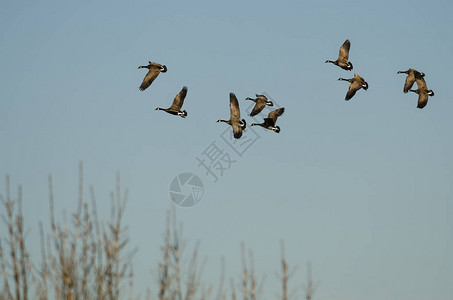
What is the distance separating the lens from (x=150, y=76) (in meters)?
41.5

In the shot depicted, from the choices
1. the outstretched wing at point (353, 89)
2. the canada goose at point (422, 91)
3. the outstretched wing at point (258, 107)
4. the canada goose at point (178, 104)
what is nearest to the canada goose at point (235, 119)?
the canada goose at point (178, 104)

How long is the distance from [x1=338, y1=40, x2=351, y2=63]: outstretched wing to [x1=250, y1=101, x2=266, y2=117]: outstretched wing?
4.69m

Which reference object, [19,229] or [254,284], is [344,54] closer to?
[254,284]

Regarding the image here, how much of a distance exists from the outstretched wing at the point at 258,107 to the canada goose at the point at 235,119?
4.25 m

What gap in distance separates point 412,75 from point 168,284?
92.1ft

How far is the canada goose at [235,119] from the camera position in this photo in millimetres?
39562

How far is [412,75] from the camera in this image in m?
44.1

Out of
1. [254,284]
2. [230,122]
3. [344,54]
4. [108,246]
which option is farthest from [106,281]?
A: [344,54]

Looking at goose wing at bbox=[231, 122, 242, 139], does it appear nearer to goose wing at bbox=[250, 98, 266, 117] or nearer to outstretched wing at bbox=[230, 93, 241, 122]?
outstretched wing at bbox=[230, 93, 241, 122]

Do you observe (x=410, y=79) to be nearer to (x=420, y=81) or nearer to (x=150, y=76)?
(x=420, y=81)

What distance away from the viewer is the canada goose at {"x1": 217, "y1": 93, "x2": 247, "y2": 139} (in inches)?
1558

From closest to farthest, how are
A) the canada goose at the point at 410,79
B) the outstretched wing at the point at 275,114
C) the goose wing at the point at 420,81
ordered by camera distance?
the outstretched wing at the point at 275,114
the goose wing at the point at 420,81
the canada goose at the point at 410,79

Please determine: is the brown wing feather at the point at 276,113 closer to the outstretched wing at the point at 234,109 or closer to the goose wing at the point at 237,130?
the outstretched wing at the point at 234,109

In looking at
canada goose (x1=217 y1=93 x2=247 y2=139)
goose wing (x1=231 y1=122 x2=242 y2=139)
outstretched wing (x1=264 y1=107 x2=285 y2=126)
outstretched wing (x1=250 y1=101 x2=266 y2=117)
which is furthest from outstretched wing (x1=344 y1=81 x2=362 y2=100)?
goose wing (x1=231 y1=122 x2=242 y2=139)
